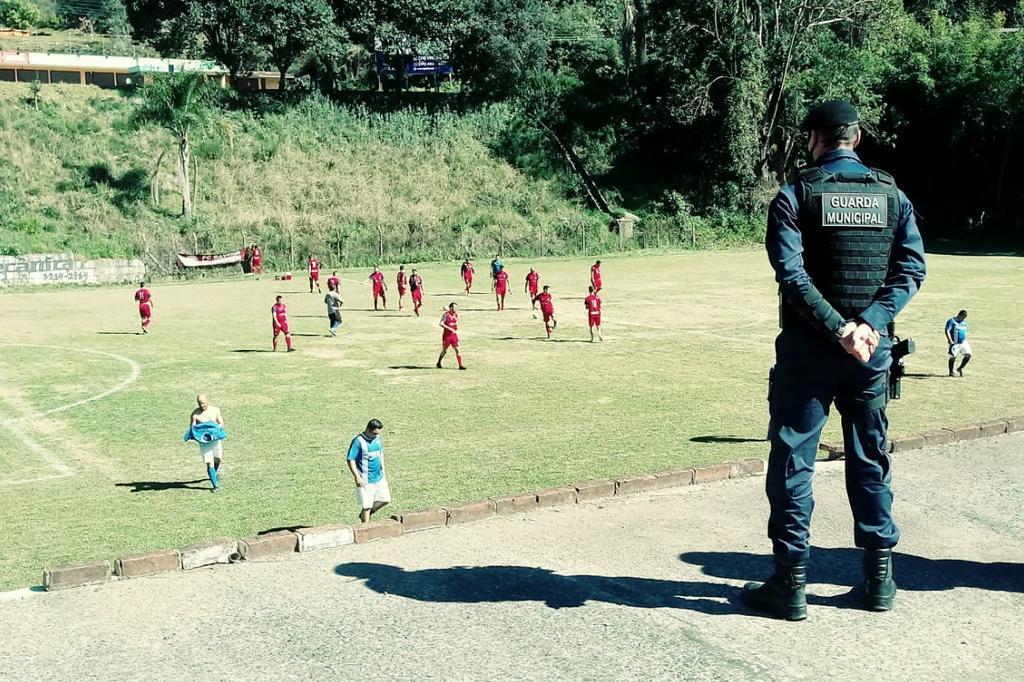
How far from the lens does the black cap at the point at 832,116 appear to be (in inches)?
249

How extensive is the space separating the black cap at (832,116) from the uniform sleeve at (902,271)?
0.56 meters

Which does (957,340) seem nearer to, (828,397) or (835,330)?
(828,397)

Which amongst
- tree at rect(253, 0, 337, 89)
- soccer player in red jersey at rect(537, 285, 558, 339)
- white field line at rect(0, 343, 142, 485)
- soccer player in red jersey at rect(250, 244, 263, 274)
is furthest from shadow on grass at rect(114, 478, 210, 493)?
tree at rect(253, 0, 337, 89)

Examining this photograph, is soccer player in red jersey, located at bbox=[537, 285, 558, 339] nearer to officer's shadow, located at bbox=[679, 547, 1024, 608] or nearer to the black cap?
officer's shadow, located at bbox=[679, 547, 1024, 608]

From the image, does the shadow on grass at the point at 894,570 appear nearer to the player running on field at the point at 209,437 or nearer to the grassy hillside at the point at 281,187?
the player running on field at the point at 209,437

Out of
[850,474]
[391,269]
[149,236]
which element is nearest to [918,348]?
[850,474]

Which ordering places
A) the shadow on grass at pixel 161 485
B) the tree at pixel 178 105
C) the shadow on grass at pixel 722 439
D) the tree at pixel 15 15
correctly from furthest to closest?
1. the tree at pixel 15 15
2. the tree at pixel 178 105
3. the shadow on grass at pixel 722 439
4. the shadow on grass at pixel 161 485

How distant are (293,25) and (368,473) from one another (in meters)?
59.1

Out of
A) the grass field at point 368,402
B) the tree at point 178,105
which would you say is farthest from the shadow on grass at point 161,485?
the tree at point 178,105

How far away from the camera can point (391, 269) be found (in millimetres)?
52500

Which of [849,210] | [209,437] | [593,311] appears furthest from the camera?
[593,311]

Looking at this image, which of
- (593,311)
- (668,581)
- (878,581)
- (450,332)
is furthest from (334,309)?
(878,581)

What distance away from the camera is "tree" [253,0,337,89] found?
6406 centimetres

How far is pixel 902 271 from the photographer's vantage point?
6254 mm
